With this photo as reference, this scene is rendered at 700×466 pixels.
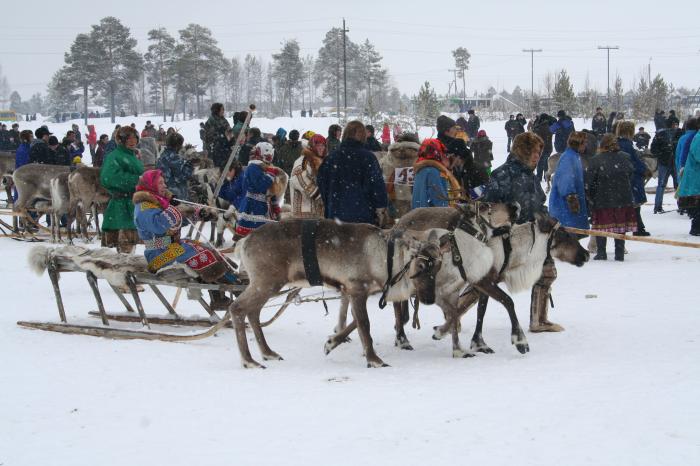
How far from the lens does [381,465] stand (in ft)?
12.2

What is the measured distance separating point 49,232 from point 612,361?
11.3m

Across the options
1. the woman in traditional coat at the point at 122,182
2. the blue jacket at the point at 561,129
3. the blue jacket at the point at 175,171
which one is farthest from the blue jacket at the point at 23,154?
the blue jacket at the point at 561,129

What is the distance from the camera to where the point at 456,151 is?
8469 mm

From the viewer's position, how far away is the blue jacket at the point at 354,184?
23.3 feet

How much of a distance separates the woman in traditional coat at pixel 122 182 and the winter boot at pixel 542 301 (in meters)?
5.01

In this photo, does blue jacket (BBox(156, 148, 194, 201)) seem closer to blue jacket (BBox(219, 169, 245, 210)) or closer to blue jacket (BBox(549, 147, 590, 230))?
blue jacket (BBox(219, 169, 245, 210))

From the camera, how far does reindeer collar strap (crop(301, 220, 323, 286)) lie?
5789 mm

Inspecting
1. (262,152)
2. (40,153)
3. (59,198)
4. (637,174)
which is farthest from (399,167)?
(40,153)

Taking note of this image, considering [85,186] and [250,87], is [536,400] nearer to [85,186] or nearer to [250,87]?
[85,186]

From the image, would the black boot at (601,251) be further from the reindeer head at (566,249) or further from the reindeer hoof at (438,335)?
the reindeer hoof at (438,335)

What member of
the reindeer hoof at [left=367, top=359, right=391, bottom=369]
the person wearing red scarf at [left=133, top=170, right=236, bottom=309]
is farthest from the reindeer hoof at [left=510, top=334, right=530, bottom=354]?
the person wearing red scarf at [left=133, top=170, right=236, bottom=309]

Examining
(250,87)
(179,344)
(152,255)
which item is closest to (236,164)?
Answer: (152,255)

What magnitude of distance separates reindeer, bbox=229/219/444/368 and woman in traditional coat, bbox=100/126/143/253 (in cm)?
371

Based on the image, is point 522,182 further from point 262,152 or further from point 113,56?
point 113,56
